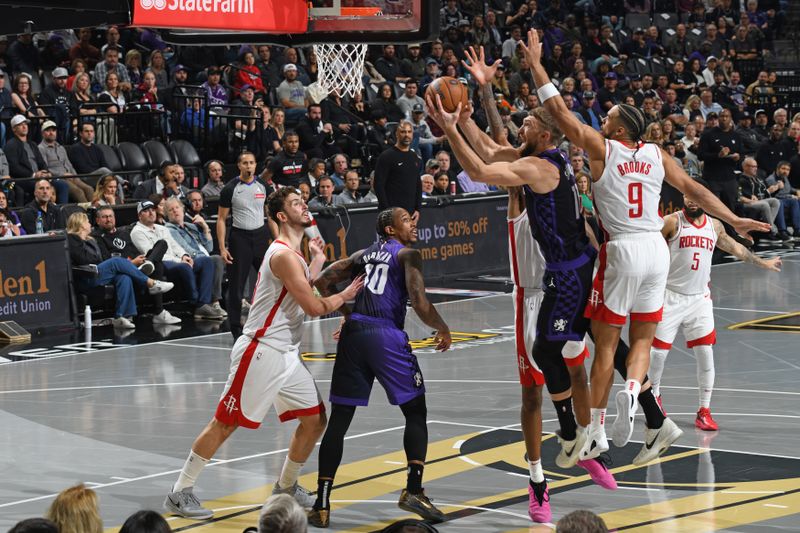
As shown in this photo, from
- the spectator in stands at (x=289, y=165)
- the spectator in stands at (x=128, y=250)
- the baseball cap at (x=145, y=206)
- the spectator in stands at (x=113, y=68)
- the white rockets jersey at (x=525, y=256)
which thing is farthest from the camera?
the spectator in stands at (x=113, y=68)

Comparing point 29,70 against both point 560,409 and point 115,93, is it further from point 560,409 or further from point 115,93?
point 560,409

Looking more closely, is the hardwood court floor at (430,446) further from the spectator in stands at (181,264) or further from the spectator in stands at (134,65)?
the spectator in stands at (134,65)

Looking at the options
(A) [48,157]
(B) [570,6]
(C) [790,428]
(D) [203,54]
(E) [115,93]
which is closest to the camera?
(C) [790,428]

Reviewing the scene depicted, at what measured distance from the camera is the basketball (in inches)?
301

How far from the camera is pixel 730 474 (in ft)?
28.3

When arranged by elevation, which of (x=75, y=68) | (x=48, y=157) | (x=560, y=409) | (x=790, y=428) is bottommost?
(x=790, y=428)

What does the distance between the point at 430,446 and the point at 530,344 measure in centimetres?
183

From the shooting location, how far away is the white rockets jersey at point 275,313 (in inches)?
315

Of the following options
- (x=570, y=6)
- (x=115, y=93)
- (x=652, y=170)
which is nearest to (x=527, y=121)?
(x=652, y=170)

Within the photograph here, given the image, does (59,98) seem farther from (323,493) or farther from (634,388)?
(634,388)

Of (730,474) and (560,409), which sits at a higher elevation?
(560,409)

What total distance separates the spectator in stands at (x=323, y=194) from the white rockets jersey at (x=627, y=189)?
9835 millimetres

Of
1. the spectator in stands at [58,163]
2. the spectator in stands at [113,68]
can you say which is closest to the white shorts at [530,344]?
the spectator in stands at [58,163]

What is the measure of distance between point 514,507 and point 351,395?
1239mm
